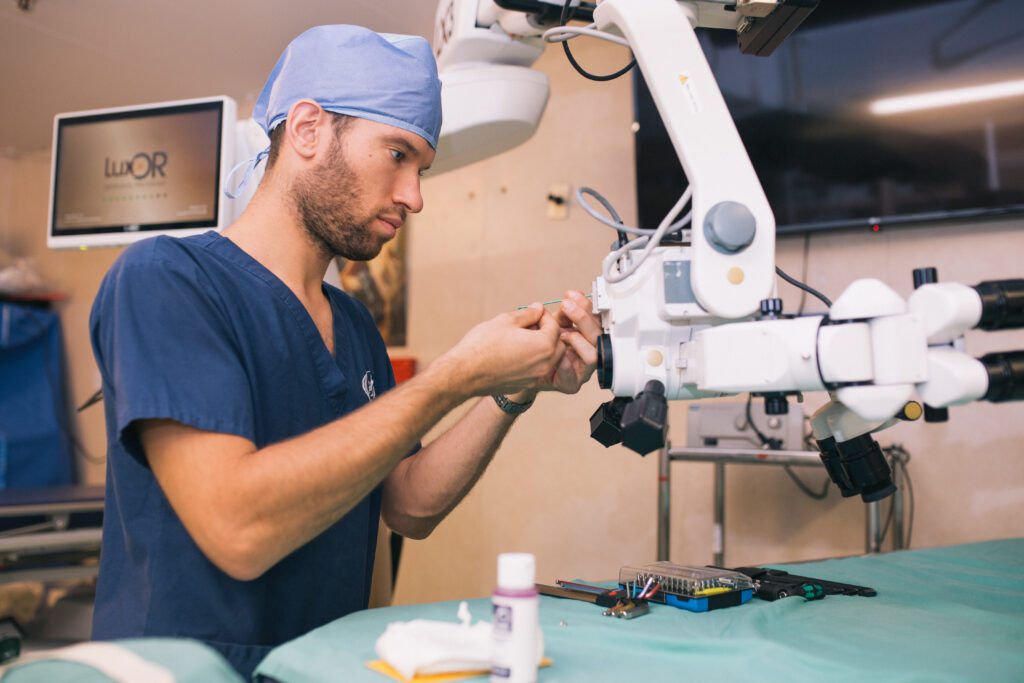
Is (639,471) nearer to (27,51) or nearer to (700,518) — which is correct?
(700,518)

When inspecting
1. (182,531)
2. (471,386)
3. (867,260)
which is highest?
(867,260)

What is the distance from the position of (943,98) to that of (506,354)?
2051mm

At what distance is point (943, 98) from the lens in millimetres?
2439

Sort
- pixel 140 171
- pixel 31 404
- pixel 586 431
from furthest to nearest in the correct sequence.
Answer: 1. pixel 31 404
2. pixel 586 431
3. pixel 140 171

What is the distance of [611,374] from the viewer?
0.97 meters

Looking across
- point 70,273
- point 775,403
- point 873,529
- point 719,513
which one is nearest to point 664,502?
point 719,513

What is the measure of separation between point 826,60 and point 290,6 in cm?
198

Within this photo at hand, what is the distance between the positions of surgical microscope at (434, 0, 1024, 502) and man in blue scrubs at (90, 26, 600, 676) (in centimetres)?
20

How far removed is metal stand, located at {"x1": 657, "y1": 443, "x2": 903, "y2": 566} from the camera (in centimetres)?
228

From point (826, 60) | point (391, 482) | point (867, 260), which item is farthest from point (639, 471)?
point (391, 482)

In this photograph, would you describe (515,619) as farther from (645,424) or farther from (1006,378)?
(1006,378)

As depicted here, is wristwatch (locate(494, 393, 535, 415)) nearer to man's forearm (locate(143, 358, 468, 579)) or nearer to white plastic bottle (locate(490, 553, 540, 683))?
man's forearm (locate(143, 358, 468, 579))

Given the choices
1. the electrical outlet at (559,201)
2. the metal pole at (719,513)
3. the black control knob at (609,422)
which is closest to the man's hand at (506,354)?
the black control knob at (609,422)

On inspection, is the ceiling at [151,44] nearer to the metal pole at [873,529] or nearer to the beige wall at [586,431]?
the beige wall at [586,431]
